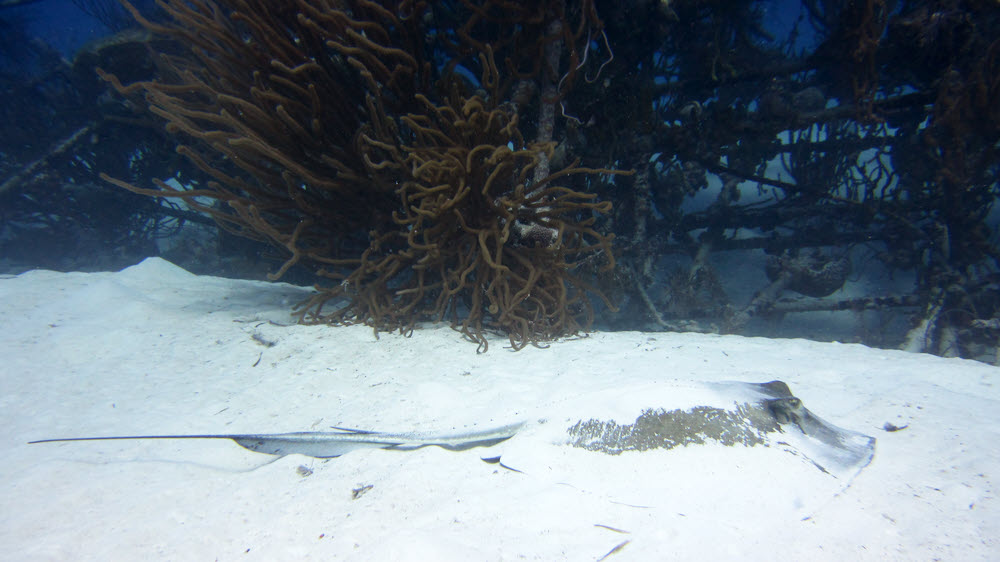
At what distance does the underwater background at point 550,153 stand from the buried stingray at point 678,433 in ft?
4.88

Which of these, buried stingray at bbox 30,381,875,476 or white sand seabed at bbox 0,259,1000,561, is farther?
buried stingray at bbox 30,381,875,476

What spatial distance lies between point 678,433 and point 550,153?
2.63 m

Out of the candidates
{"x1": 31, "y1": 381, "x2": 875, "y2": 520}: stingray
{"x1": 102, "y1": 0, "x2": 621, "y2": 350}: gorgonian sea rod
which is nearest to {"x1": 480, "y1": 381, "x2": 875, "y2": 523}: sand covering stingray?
{"x1": 31, "y1": 381, "x2": 875, "y2": 520}: stingray

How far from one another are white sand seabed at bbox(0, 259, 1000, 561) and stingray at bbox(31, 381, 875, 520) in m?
0.02

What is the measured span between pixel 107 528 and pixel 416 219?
250 centimetres

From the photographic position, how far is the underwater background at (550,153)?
3.31 m

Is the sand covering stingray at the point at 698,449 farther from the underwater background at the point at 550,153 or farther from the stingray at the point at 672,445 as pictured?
the underwater background at the point at 550,153

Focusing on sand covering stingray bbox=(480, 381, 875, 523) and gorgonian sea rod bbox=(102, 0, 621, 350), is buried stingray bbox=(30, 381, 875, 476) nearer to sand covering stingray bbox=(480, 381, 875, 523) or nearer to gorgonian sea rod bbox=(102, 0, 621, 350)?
sand covering stingray bbox=(480, 381, 875, 523)

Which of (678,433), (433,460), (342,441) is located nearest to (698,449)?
(678,433)

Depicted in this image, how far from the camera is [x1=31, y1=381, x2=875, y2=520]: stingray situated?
1.47 m

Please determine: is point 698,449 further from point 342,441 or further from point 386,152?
point 386,152

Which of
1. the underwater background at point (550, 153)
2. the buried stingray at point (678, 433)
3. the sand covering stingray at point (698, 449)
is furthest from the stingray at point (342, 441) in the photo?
the underwater background at point (550, 153)

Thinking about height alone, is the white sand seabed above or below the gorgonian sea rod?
below

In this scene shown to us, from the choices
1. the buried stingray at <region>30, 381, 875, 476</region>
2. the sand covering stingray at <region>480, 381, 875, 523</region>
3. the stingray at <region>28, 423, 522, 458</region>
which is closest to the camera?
the sand covering stingray at <region>480, 381, 875, 523</region>
